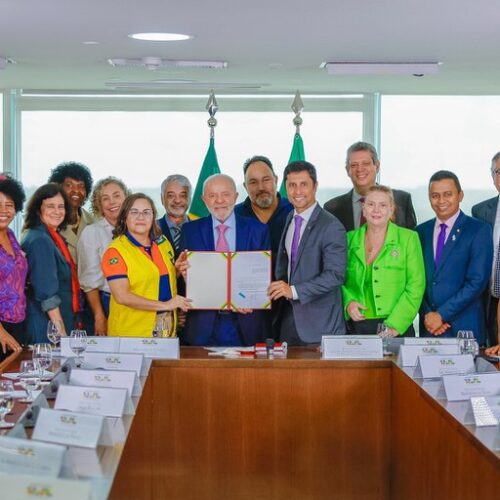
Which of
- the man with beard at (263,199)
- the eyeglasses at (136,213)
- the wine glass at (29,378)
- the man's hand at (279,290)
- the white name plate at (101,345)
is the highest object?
the man with beard at (263,199)

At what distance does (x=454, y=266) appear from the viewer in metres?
6.13

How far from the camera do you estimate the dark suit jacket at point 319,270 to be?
5844 millimetres

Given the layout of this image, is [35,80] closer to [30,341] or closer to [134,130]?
[134,130]

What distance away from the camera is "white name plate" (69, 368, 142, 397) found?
4086mm

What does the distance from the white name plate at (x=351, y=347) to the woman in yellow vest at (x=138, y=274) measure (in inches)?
37.4

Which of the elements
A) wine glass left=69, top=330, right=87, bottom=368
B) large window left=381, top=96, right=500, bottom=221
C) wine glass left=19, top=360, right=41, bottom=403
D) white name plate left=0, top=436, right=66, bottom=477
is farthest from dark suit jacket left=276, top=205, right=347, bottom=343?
large window left=381, top=96, right=500, bottom=221

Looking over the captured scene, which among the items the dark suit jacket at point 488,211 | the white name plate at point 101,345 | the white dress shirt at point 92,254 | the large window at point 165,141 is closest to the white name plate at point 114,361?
the white name plate at point 101,345

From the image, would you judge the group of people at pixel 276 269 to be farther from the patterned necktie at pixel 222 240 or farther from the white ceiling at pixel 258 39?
the white ceiling at pixel 258 39

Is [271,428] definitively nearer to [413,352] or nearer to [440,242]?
[413,352]

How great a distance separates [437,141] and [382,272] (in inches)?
172

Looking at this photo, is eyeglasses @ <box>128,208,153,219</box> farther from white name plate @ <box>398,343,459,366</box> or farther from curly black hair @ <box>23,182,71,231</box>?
white name plate @ <box>398,343,459,366</box>

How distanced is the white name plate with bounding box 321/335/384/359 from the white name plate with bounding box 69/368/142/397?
1339mm

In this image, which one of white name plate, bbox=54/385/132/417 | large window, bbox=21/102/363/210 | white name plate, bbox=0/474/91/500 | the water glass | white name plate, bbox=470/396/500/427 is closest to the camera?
white name plate, bbox=0/474/91/500

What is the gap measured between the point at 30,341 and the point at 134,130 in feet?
13.2
